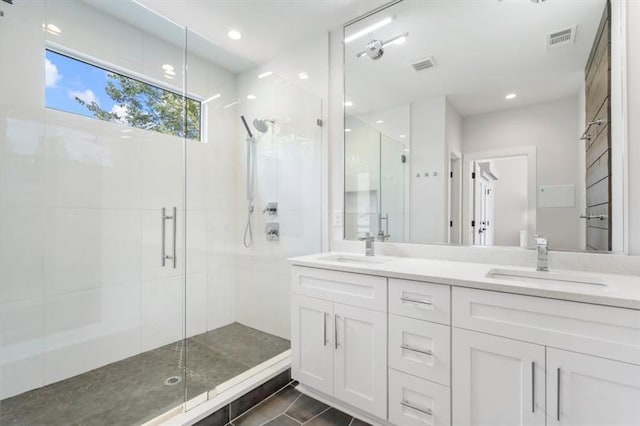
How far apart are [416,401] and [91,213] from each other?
236 centimetres

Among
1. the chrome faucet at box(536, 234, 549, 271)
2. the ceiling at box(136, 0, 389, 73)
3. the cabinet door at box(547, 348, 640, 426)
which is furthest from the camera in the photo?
the ceiling at box(136, 0, 389, 73)

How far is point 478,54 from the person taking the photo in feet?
5.86

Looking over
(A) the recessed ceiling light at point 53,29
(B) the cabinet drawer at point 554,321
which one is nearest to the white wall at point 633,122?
(B) the cabinet drawer at point 554,321

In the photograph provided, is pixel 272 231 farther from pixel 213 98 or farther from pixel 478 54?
pixel 478 54

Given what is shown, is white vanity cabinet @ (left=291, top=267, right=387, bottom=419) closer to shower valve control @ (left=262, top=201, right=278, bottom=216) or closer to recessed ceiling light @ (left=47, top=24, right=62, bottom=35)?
shower valve control @ (left=262, top=201, right=278, bottom=216)

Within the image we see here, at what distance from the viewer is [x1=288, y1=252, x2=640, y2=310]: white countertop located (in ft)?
3.36

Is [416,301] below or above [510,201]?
below

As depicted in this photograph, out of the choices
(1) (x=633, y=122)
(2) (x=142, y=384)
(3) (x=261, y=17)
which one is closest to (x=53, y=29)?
(3) (x=261, y=17)

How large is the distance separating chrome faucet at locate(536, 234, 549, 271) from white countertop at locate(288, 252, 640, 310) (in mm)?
47

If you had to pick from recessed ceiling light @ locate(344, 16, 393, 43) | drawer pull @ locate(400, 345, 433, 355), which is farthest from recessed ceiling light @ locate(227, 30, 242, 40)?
drawer pull @ locate(400, 345, 433, 355)

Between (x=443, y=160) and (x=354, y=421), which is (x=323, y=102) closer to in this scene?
(x=443, y=160)

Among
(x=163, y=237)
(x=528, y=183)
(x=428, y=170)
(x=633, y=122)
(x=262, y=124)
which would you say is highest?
(x=262, y=124)

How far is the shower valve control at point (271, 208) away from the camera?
8.55 feet

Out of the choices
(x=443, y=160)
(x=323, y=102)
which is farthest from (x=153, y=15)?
(x=443, y=160)
